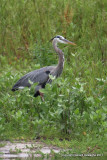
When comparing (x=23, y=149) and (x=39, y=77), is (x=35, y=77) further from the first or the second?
(x=23, y=149)

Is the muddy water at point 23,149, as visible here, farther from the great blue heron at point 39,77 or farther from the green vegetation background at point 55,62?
the great blue heron at point 39,77

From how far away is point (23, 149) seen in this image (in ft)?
16.3

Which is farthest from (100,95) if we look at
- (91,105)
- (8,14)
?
(8,14)

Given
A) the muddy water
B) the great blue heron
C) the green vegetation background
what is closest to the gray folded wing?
the great blue heron

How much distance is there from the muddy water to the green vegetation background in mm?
270

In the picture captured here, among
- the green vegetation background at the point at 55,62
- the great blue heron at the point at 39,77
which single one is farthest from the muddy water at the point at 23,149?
the great blue heron at the point at 39,77

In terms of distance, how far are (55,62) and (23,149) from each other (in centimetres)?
425

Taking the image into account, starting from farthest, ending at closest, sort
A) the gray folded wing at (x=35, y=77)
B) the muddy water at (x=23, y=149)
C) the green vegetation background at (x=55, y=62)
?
the gray folded wing at (x=35, y=77), the green vegetation background at (x=55, y=62), the muddy water at (x=23, y=149)

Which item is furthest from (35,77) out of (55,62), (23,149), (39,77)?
(23,149)

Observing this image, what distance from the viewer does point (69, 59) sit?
932cm

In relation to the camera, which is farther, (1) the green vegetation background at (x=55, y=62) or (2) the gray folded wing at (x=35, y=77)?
(2) the gray folded wing at (x=35, y=77)

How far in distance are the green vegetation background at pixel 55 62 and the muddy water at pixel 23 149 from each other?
27cm

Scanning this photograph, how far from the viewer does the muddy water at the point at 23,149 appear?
4762 millimetres

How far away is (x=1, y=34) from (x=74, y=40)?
185cm
